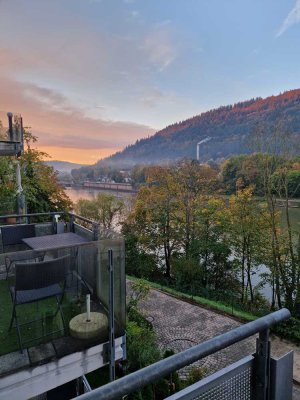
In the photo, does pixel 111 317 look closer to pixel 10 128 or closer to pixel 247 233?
pixel 10 128

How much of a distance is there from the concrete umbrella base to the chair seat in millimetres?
406

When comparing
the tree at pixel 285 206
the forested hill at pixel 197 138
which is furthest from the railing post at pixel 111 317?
the forested hill at pixel 197 138

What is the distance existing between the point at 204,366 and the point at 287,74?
56.0 feet

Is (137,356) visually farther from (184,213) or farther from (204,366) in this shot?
(184,213)

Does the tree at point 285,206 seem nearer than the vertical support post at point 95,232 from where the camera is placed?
No

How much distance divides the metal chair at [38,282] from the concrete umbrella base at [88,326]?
0.16 metres

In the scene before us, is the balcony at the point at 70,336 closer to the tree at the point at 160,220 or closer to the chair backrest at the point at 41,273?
the chair backrest at the point at 41,273

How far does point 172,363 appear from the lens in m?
0.90

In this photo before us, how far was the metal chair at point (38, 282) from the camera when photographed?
3057mm

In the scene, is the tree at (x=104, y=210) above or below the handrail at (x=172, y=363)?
below

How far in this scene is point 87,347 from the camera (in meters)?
3.53

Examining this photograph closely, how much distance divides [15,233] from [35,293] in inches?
115

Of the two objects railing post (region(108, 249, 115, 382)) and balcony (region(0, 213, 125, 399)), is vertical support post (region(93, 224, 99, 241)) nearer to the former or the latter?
balcony (region(0, 213, 125, 399))

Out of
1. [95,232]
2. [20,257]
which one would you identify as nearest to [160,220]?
[95,232]
